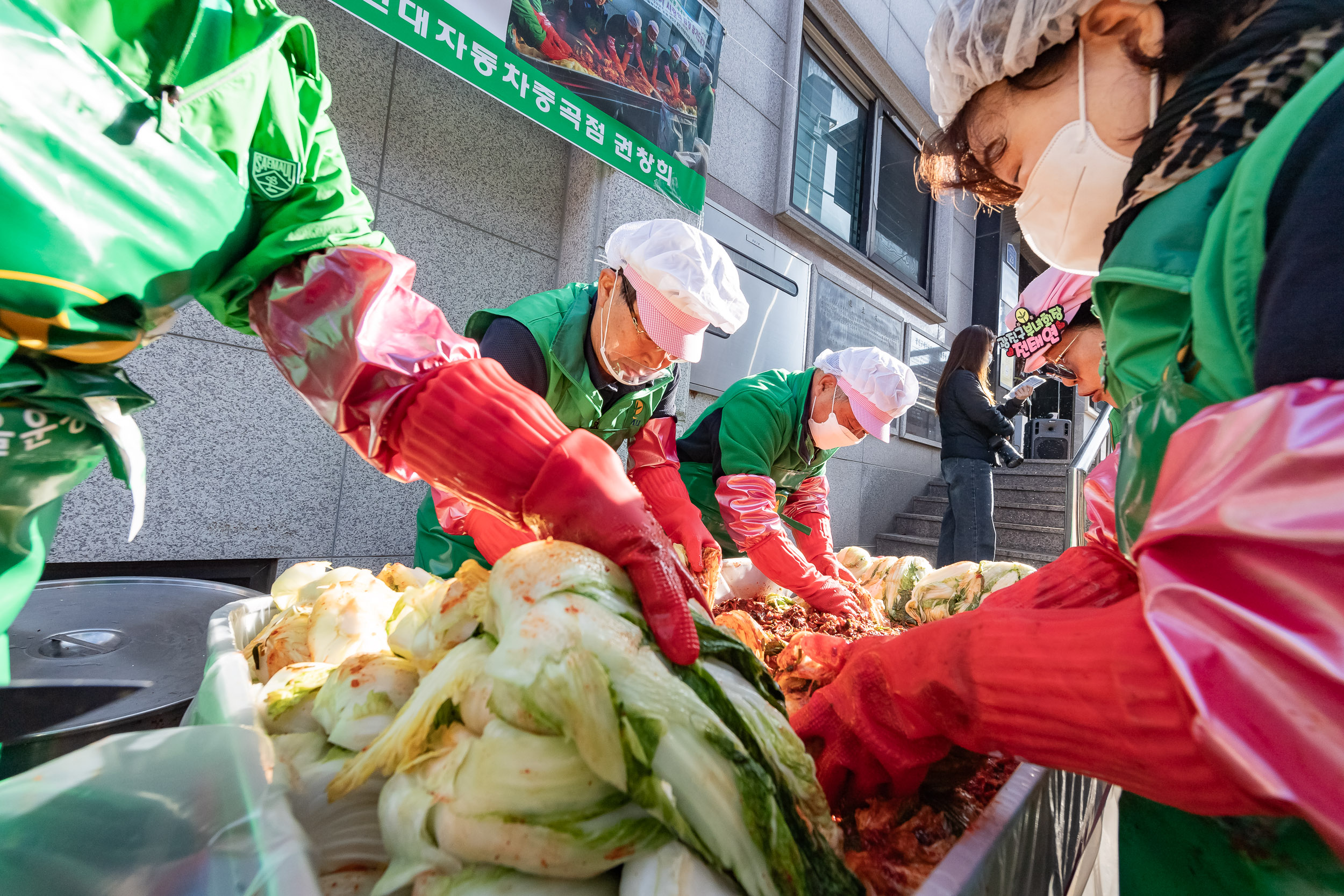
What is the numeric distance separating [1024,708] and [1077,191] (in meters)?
0.90

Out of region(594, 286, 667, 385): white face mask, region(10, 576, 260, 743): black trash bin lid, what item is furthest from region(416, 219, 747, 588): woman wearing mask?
region(10, 576, 260, 743): black trash bin lid

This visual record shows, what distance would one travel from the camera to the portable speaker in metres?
9.27

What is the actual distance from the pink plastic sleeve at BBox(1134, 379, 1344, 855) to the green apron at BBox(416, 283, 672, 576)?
1.97 meters

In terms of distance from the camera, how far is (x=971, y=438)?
4.98 metres

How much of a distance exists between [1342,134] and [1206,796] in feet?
1.87

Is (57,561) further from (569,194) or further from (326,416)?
(569,194)

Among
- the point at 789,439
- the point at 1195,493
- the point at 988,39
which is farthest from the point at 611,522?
the point at 789,439

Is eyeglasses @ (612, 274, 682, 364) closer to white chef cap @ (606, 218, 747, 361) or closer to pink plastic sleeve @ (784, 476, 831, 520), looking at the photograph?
white chef cap @ (606, 218, 747, 361)

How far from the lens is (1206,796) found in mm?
530

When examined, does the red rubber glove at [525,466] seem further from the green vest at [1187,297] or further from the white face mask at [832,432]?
the white face mask at [832,432]

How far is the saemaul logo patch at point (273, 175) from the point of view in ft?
3.28

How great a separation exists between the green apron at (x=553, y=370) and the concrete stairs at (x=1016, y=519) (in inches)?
211

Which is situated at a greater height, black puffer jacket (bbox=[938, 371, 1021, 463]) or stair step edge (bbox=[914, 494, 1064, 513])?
black puffer jacket (bbox=[938, 371, 1021, 463])

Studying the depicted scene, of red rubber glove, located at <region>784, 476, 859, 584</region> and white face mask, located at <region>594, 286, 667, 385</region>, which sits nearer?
white face mask, located at <region>594, 286, 667, 385</region>
